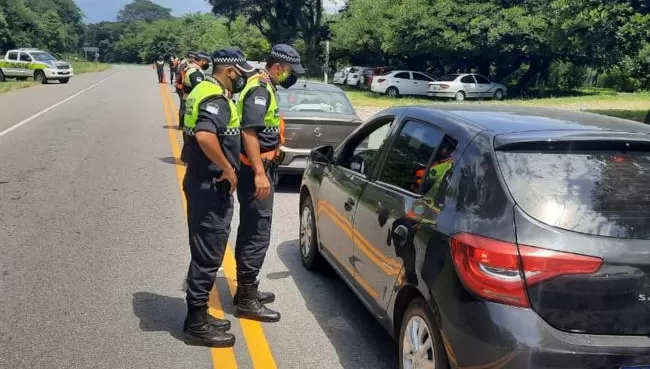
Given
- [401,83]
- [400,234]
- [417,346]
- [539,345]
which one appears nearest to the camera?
[539,345]

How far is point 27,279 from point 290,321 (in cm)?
229

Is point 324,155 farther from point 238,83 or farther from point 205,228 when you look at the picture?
point 205,228

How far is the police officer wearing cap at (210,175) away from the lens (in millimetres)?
3988

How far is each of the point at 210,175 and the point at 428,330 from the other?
5.53 ft

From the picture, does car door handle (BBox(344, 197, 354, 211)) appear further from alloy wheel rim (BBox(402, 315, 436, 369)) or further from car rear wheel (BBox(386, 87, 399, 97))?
car rear wheel (BBox(386, 87, 399, 97))

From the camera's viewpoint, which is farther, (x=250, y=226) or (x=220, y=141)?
(x=250, y=226)

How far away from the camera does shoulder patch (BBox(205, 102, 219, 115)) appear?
13.0ft

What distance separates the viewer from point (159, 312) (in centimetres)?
475

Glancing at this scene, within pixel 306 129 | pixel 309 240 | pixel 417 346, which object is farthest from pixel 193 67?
pixel 417 346

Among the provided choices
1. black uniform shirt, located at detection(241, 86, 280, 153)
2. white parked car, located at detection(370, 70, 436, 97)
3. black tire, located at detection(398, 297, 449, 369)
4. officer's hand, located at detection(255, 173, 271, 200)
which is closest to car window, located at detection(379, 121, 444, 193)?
black tire, located at detection(398, 297, 449, 369)

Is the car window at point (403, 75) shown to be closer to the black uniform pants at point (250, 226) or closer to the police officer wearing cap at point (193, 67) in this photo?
the police officer wearing cap at point (193, 67)

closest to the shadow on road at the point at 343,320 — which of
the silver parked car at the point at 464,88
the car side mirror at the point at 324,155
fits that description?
the car side mirror at the point at 324,155

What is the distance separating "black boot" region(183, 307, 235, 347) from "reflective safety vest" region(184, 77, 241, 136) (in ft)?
3.86

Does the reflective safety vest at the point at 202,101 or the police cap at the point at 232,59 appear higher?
the police cap at the point at 232,59
